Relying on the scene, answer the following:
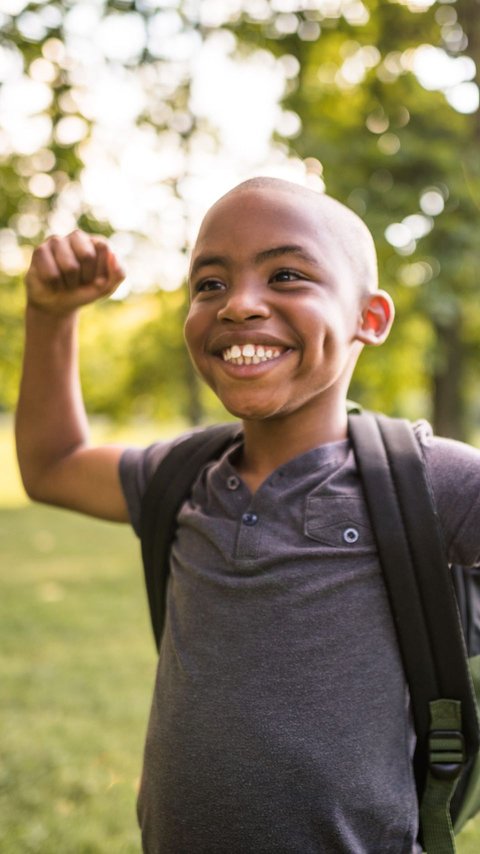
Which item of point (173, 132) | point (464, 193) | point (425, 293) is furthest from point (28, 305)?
point (173, 132)

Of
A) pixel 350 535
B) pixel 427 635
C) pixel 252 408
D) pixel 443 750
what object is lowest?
pixel 443 750

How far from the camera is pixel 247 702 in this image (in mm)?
1570


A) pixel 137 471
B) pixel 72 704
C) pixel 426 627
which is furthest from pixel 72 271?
pixel 72 704

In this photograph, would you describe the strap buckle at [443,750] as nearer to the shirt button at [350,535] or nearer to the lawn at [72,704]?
the shirt button at [350,535]

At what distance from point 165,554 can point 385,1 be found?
7.17 meters

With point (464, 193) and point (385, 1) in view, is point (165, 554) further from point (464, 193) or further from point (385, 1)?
point (385, 1)

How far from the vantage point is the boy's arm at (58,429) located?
2.05 m

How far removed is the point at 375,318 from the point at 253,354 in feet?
1.12

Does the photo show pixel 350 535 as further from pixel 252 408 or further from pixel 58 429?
pixel 58 429

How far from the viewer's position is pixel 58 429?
2113mm

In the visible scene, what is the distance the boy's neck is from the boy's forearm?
1.76ft

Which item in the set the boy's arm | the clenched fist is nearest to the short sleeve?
the boy's arm

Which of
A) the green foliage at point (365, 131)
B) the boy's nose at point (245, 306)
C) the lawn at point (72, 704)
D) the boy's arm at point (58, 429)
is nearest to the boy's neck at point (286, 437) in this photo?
the boy's nose at point (245, 306)

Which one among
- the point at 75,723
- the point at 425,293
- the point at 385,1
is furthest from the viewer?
the point at 385,1
